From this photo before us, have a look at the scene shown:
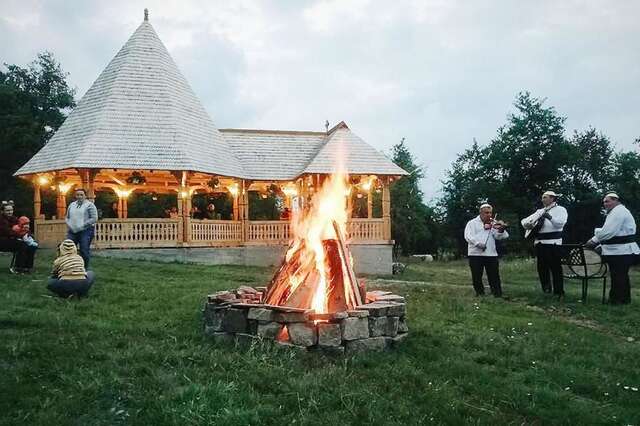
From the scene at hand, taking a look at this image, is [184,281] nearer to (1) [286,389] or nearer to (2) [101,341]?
(2) [101,341]

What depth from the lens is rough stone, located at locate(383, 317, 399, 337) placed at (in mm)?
6621

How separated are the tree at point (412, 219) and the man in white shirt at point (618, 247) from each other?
32928mm

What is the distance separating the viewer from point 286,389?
16.6 feet

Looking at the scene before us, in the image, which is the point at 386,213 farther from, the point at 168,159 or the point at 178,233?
the point at 168,159

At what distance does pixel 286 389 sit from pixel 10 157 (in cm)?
3568

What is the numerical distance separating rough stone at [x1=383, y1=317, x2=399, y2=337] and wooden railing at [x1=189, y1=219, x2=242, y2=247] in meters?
14.8

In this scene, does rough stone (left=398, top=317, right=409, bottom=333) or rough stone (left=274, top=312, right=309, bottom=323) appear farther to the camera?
rough stone (left=398, top=317, right=409, bottom=333)

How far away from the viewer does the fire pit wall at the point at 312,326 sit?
6.20 m

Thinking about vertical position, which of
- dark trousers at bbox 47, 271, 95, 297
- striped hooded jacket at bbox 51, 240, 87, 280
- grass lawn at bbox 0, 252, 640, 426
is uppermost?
striped hooded jacket at bbox 51, 240, 87, 280

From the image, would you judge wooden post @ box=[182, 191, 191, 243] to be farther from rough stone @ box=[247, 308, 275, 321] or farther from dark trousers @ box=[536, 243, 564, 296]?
rough stone @ box=[247, 308, 275, 321]

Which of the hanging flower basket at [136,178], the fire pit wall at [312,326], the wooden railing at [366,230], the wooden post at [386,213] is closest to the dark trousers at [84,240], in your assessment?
the fire pit wall at [312,326]

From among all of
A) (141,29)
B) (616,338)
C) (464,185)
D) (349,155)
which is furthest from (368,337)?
(464,185)

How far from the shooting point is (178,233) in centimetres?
2034

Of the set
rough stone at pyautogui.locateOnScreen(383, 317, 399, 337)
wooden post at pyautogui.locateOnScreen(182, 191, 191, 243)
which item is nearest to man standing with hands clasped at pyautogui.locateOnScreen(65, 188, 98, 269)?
rough stone at pyautogui.locateOnScreen(383, 317, 399, 337)
